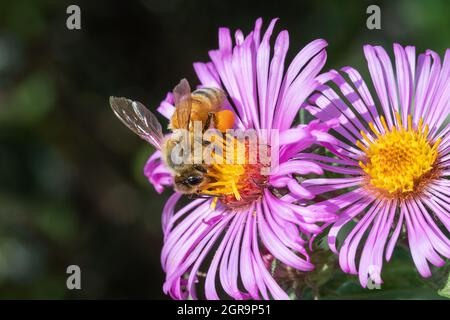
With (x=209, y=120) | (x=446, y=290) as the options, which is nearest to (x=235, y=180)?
(x=209, y=120)

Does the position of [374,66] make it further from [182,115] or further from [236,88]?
[182,115]

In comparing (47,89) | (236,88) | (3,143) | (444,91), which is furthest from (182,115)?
(3,143)

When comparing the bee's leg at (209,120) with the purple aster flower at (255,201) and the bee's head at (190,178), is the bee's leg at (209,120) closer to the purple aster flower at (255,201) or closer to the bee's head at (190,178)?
the purple aster flower at (255,201)

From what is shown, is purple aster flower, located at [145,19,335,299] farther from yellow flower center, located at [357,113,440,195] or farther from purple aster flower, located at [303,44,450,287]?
yellow flower center, located at [357,113,440,195]

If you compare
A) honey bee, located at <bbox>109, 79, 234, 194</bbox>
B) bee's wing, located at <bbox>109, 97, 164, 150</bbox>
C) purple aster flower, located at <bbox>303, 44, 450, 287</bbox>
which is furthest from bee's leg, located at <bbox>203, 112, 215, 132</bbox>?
purple aster flower, located at <bbox>303, 44, 450, 287</bbox>

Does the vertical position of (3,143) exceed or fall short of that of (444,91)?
it exceeds it

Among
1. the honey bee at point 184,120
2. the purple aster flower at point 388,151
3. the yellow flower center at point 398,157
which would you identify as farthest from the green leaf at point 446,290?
the honey bee at point 184,120
